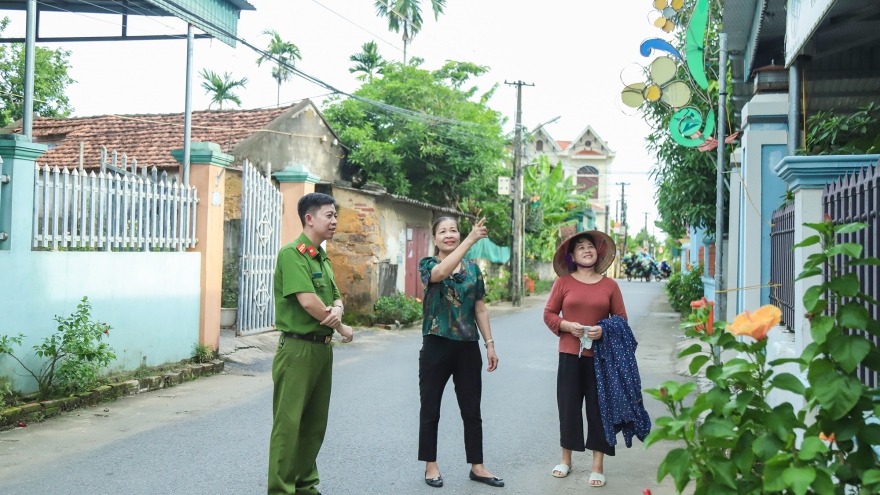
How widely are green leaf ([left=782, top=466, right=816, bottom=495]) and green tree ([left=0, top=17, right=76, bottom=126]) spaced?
78.5 ft

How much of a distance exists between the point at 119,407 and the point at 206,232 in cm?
299

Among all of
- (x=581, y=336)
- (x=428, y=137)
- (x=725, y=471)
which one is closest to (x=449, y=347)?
(x=581, y=336)

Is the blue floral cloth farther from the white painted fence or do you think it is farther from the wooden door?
the wooden door

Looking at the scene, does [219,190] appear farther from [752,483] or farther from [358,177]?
[358,177]

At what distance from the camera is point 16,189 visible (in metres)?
7.18

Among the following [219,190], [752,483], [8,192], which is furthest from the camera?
[219,190]

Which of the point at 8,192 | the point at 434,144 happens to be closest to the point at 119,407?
the point at 8,192

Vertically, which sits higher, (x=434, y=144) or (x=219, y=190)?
(x=434, y=144)

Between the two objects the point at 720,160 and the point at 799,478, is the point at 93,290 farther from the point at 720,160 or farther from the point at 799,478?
the point at 799,478

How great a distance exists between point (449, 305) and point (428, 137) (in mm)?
18151

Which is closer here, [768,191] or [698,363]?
[698,363]

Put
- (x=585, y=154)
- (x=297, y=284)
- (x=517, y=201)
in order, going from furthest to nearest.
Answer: (x=585, y=154) < (x=517, y=201) < (x=297, y=284)

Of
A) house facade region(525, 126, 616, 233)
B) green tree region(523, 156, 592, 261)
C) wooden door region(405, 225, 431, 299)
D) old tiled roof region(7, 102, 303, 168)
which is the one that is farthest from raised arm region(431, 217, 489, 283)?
house facade region(525, 126, 616, 233)

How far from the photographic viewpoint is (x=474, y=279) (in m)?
5.27
